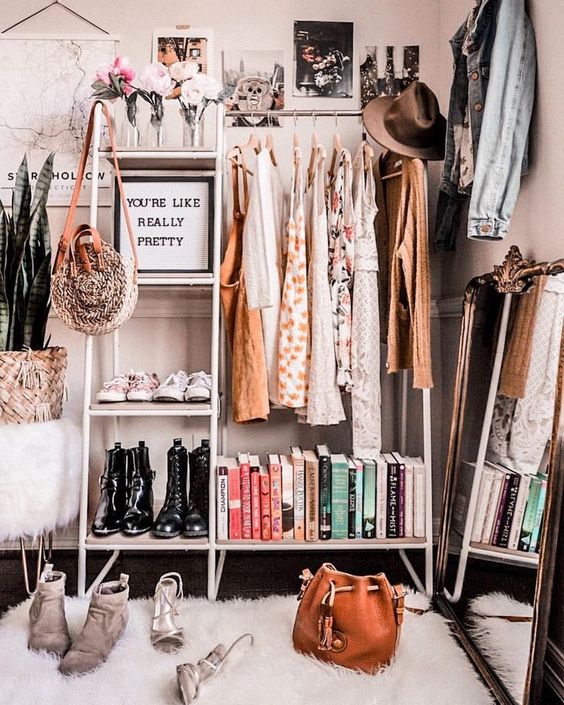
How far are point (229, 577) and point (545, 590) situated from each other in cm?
115

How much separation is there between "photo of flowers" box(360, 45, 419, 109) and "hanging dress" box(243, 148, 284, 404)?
23.3 inches

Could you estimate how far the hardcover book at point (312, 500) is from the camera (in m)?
2.07

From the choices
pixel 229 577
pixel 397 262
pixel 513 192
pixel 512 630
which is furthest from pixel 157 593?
pixel 513 192

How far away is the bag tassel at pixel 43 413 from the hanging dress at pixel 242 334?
23.7 inches

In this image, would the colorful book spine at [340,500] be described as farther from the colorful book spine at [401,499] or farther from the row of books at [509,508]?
the row of books at [509,508]

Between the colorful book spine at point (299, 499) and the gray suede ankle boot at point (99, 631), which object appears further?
the colorful book spine at point (299, 499)

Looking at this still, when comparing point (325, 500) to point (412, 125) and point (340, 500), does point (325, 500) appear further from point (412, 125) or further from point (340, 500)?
point (412, 125)

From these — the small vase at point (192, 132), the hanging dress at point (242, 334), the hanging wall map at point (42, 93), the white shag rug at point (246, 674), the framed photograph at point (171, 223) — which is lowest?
the white shag rug at point (246, 674)

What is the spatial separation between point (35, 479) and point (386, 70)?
77.0 inches

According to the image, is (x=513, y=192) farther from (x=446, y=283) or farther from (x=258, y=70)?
(x=258, y=70)

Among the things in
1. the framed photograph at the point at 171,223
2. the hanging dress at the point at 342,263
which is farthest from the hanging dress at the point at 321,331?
the framed photograph at the point at 171,223

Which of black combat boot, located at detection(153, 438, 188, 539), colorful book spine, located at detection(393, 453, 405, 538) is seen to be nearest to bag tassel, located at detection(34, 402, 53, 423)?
black combat boot, located at detection(153, 438, 188, 539)

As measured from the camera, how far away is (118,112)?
8.12 ft

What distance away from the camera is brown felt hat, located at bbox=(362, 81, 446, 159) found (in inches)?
81.8
